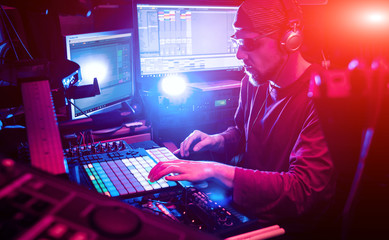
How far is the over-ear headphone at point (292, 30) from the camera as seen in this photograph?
1227 millimetres

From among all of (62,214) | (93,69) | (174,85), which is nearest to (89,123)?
(93,69)

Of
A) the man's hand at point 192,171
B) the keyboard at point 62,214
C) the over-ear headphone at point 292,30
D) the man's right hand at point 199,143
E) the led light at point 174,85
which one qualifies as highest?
the over-ear headphone at point 292,30

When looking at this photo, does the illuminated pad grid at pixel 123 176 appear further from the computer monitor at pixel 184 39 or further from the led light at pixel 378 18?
the led light at pixel 378 18

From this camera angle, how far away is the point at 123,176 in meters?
1.04

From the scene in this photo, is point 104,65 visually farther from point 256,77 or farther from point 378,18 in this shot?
point 378,18

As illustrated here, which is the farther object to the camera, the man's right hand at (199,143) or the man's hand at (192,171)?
the man's right hand at (199,143)

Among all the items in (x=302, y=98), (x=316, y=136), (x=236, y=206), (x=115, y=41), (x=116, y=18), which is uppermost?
(x=116, y=18)

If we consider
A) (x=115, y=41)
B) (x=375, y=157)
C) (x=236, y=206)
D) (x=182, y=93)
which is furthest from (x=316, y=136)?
(x=115, y=41)

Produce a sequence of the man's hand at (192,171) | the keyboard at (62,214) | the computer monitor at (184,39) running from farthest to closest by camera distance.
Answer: the computer monitor at (184,39)
the man's hand at (192,171)
the keyboard at (62,214)

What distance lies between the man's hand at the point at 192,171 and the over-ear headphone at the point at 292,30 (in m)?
0.55

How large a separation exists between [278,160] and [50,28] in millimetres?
1290

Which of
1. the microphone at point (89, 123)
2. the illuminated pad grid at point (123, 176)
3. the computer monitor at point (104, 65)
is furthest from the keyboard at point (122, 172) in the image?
the computer monitor at point (104, 65)

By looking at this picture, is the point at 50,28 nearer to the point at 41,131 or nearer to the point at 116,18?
the point at 116,18

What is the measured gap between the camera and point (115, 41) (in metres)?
1.62
